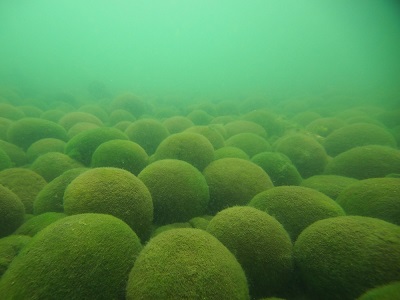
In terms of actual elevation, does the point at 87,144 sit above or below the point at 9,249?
above

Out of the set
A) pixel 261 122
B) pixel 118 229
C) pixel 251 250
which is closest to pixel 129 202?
pixel 118 229

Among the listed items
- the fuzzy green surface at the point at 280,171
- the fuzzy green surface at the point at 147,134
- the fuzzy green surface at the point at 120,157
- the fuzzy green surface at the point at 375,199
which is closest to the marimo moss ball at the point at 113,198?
the fuzzy green surface at the point at 120,157

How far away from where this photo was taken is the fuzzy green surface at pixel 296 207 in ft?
10.8

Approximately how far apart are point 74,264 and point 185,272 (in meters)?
1.07

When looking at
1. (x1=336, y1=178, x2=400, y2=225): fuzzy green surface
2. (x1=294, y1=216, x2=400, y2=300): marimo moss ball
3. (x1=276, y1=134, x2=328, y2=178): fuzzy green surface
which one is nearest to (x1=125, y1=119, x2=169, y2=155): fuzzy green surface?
(x1=276, y1=134, x2=328, y2=178): fuzzy green surface

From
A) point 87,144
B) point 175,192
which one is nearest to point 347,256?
Answer: point 175,192

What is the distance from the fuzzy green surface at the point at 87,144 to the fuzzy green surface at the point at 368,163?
548 centimetres

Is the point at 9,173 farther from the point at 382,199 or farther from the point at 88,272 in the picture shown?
the point at 382,199

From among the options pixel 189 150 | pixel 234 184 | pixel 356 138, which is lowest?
pixel 234 184

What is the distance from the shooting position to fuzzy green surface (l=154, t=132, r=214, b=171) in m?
5.07

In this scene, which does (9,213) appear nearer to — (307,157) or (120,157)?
(120,157)

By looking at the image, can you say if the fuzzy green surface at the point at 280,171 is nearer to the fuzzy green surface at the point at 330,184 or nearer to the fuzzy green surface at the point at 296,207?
the fuzzy green surface at the point at 330,184

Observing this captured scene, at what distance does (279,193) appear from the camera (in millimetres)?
3615

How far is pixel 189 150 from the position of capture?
5.11 meters
